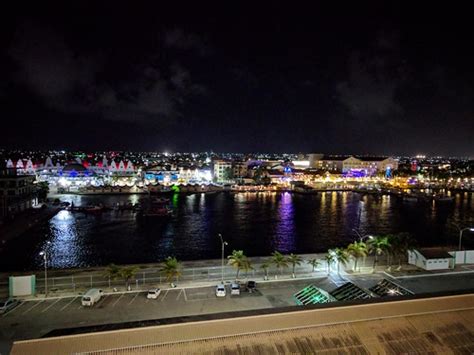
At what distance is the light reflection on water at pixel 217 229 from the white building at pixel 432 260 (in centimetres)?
957

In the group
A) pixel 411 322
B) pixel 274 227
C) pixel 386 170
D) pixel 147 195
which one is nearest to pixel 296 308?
pixel 411 322

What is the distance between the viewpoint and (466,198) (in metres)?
64.1

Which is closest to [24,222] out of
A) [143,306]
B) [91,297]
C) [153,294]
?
[91,297]

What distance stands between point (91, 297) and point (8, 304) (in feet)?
10.5

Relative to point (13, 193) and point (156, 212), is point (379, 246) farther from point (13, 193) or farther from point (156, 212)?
point (13, 193)

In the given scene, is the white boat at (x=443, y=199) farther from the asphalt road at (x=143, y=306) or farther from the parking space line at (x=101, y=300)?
the parking space line at (x=101, y=300)

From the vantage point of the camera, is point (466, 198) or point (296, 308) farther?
point (466, 198)

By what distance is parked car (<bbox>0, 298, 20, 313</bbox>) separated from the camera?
1370 centimetres

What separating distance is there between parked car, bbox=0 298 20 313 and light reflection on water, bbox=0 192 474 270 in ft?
31.1

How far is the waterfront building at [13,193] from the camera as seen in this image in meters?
34.8

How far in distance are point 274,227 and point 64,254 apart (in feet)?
64.2

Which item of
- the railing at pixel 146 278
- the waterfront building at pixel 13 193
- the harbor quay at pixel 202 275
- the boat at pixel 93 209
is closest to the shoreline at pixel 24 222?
the waterfront building at pixel 13 193

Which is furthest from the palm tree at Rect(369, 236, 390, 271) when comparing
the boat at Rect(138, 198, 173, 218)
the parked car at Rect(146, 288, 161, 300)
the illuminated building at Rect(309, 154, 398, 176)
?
the illuminated building at Rect(309, 154, 398, 176)

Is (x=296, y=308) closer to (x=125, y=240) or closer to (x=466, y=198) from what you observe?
(x=125, y=240)
